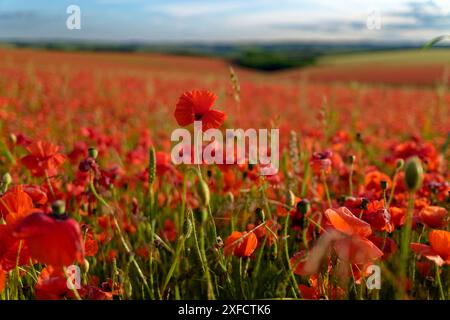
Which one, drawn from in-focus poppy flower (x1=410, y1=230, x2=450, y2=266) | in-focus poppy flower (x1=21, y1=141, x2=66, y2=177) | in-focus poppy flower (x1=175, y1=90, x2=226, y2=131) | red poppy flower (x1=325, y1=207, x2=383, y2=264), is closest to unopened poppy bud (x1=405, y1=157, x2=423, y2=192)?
red poppy flower (x1=325, y1=207, x2=383, y2=264)

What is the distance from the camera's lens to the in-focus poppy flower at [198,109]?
41.0 inches

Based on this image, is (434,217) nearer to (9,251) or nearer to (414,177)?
(414,177)

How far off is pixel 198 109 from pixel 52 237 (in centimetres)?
45

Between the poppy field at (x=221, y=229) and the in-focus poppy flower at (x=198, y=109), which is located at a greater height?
the in-focus poppy flower at (x=198, y=109)

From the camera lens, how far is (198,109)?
3.44ft

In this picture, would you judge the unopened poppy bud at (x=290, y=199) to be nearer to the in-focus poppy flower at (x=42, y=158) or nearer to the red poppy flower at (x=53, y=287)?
the red poppy flower at (x=53, y=287)

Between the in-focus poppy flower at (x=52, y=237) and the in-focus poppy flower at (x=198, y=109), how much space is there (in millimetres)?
408

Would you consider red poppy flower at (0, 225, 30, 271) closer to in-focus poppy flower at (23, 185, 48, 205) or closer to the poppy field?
the poppy field

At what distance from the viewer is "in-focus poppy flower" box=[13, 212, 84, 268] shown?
70cm

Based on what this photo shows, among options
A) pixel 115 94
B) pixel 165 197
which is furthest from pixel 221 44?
pixel 165 197

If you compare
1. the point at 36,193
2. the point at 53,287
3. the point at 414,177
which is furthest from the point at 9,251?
the point at 414,177

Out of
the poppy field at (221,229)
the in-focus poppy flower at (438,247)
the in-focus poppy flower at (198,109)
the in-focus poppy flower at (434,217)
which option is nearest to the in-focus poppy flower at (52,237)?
the poppy field at (221,229)

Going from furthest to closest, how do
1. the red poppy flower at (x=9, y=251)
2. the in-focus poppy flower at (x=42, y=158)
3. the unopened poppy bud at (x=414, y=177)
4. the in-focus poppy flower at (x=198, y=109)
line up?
1. the in-focus poppy flower at (x=42, y=158)
2. the in-focus poppy flower at (x=198, y=109)
3. the red poppy flower at (x=9, y=251)
4. the unopened poppy bud at (x=414, y=177)

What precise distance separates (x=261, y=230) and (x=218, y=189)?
0.60m
